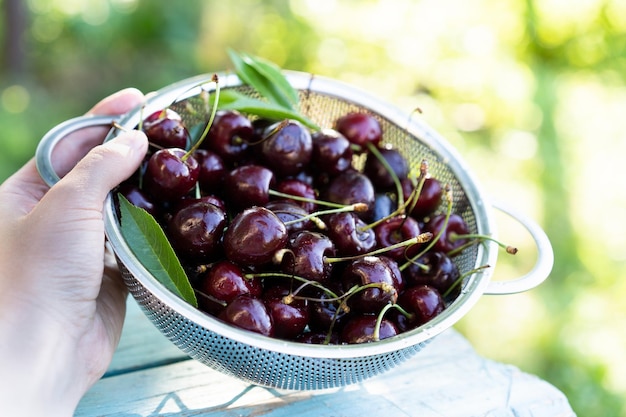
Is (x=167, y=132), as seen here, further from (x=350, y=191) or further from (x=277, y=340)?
(x=277, y=340)

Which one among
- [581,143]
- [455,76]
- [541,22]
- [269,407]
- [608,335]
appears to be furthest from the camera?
[541,22]

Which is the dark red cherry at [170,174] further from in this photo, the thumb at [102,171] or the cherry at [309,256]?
the cherry at [309,256]

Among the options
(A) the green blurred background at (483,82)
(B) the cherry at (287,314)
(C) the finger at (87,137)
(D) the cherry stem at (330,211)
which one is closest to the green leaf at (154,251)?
(B) the cherry at (287,314)

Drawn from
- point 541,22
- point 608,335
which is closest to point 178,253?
point 608,335

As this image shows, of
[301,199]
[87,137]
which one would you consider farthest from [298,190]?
[87,137]

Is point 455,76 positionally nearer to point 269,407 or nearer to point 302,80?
point 302,80

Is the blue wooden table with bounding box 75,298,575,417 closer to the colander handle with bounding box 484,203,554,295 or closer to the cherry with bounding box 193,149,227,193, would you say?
the colander handle with bounding box 484,203,554,295
